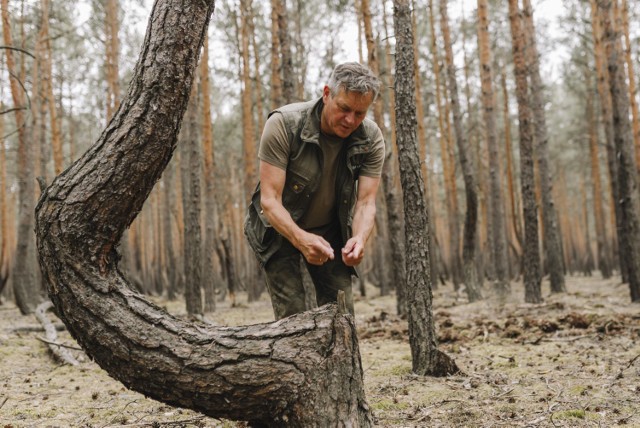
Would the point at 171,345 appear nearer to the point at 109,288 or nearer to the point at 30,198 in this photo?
the point at 109,288

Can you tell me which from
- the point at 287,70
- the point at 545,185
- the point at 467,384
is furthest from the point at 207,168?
the point at 467,384

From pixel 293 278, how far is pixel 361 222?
482 millimetres

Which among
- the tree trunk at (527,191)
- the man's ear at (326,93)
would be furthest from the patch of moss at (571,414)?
the tree trunk at (527,191)

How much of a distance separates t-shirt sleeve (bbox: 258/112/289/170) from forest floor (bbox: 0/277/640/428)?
139 centimetres

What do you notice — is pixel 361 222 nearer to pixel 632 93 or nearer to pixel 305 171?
pixel 305 171

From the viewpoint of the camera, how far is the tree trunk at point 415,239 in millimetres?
3918

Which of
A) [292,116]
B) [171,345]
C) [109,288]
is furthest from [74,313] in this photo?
[292,116]

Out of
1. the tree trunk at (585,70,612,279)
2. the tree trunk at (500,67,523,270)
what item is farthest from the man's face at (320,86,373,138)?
the tree trunk at (585,70,612,279)

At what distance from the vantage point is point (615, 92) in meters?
7.91

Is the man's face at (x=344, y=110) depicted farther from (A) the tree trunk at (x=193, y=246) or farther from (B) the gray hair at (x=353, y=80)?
(A) the tree trunk at (x=193, y=246)

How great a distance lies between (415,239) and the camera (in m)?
3.92

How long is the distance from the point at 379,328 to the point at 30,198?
6400mm

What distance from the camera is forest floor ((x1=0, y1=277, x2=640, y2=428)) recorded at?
2.98 metres

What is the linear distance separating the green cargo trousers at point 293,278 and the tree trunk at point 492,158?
764 centimetres
